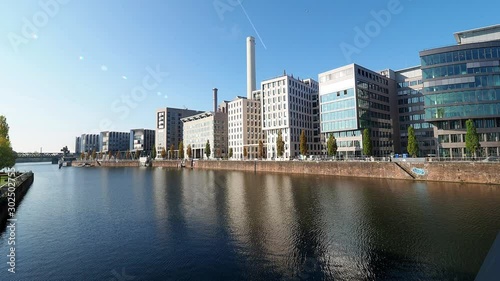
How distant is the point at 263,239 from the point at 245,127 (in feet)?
439

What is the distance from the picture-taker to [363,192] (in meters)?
49.7

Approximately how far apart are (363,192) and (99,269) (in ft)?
148

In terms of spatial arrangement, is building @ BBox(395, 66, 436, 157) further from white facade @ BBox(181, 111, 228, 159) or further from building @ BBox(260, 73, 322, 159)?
white facade @ BBox(181, 111, 228, 159)

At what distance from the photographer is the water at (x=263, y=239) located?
18.9 metres

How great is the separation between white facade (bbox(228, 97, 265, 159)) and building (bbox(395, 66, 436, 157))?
74.7 meters

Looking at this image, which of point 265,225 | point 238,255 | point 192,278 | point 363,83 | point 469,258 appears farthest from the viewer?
point 363,83

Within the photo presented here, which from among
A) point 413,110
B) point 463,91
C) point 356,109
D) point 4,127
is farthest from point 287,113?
point 4,127

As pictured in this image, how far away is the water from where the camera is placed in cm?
1894

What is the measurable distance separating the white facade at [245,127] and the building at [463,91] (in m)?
91.8

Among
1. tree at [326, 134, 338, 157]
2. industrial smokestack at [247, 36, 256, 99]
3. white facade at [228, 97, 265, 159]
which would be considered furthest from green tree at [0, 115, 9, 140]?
industrial smokestack at [247, 36, 256, 99]

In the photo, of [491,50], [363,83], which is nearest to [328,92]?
[363,83]

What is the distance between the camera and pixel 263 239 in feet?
81.9

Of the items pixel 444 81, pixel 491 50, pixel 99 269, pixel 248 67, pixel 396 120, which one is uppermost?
pixel 248 67

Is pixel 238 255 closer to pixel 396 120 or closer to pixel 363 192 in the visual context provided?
pixel 363 192
